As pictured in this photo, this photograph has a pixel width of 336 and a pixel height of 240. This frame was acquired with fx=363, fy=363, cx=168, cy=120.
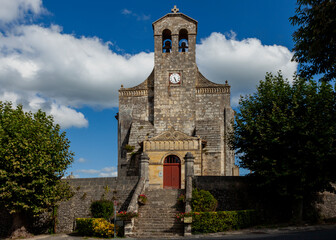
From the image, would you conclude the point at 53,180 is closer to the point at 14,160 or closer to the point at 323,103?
the point at 14,160

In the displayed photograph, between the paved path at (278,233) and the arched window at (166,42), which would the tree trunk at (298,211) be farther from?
the arched window at (166,42)

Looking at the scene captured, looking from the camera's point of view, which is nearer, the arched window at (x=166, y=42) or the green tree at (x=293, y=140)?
the green tree at (x=293, y=140)

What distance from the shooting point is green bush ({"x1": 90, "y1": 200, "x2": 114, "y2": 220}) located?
2227cm

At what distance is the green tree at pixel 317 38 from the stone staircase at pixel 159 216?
398 inches

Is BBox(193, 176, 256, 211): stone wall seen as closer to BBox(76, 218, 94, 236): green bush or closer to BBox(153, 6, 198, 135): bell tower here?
BBox(76, 218, 94, 236): green bush

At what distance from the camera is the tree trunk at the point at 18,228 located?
21.5 meters

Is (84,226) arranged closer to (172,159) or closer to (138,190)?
(138,190)

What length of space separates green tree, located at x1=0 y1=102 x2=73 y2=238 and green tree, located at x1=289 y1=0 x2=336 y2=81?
48.6 ft

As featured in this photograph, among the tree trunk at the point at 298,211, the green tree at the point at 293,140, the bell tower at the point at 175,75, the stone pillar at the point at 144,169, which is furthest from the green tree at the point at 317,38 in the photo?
the bell tower at the point at 175,75

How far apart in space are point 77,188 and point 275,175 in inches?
498

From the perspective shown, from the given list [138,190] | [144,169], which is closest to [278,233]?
→ [138,190]

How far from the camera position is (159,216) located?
20.2 metres

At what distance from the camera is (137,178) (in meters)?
23.6

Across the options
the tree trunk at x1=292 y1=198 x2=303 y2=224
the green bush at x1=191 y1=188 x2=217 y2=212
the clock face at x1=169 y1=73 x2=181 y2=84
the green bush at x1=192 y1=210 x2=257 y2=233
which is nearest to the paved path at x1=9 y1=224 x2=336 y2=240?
the green bush at x1=192 y1=210 x2=257 y2=233
